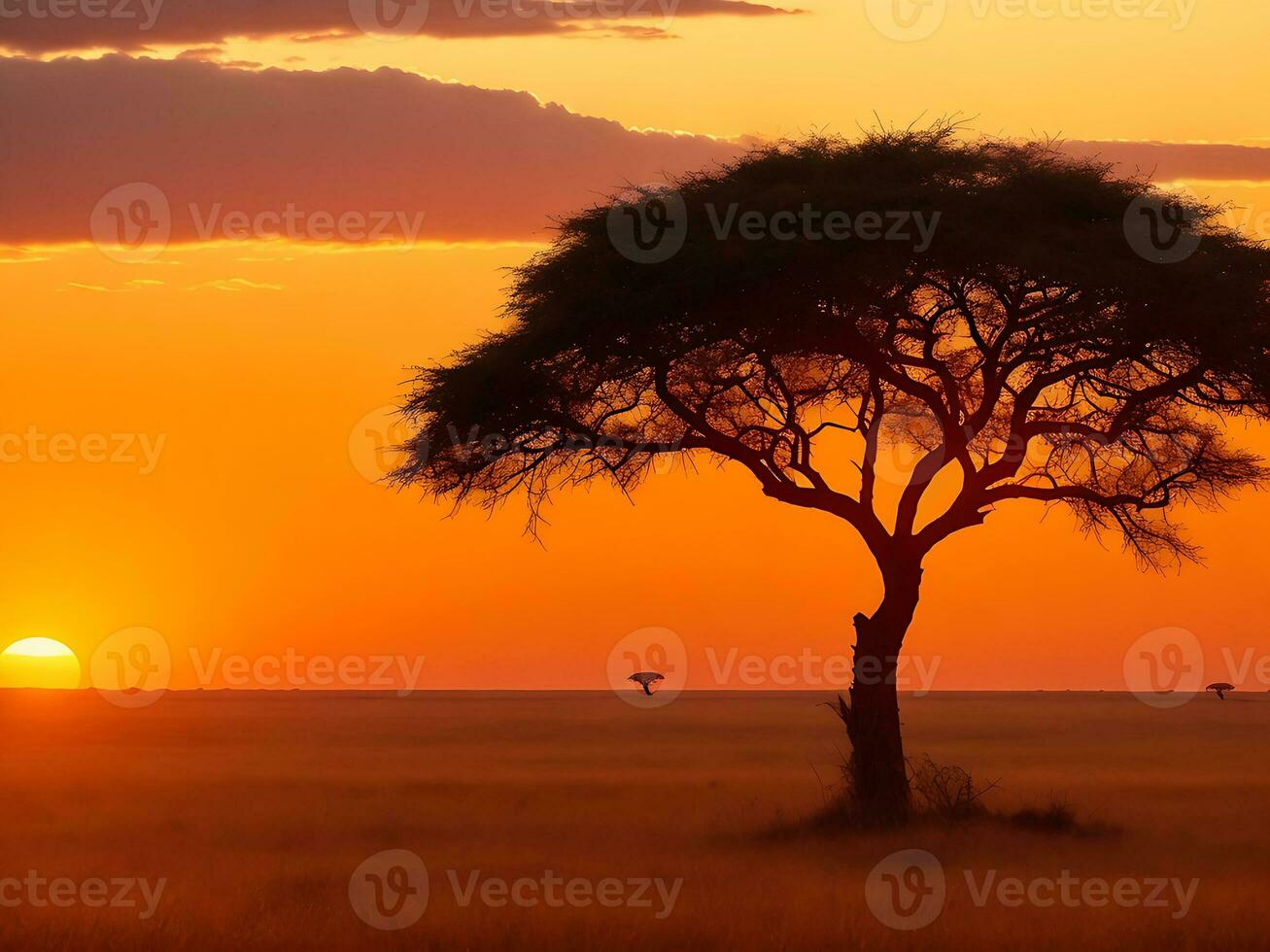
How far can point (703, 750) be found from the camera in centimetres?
5031

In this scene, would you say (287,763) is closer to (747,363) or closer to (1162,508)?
(747,363)

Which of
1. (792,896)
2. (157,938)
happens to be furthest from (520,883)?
(157,938)

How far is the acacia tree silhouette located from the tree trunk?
33mm

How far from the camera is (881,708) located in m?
25.0

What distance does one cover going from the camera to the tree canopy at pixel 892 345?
79.9 ft

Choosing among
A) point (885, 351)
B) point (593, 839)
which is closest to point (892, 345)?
point (885, 351)

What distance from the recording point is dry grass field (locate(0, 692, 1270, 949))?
650 inches

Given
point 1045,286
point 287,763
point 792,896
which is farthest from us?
point 287,763

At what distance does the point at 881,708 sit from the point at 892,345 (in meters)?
5.38

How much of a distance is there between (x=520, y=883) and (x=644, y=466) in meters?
9.70

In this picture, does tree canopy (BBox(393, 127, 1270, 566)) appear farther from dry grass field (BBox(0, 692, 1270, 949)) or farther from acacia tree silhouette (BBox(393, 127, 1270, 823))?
dry grass field (BBox(0, 692, 1270, 949))

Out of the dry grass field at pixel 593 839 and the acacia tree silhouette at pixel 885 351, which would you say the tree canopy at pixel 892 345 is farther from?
the dry grass field at pixel 593 839

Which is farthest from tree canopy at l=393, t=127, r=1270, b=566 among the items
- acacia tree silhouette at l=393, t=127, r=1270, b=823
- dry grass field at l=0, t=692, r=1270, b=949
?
dry grass field at l=0, t=692, r=1270, b=949

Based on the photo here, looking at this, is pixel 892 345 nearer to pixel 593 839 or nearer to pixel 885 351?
pixel 885 351
